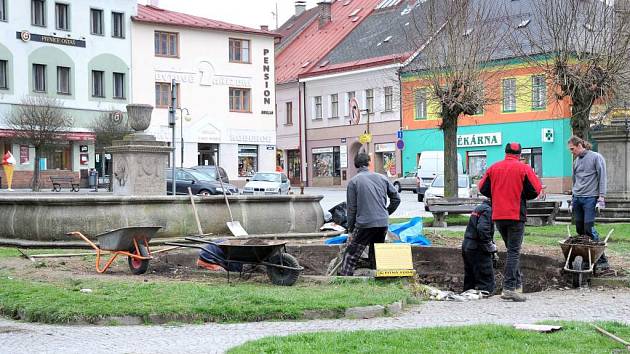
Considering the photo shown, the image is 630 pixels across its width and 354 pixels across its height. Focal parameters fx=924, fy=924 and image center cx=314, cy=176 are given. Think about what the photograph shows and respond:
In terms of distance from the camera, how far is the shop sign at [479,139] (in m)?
50.5

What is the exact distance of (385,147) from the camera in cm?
5647

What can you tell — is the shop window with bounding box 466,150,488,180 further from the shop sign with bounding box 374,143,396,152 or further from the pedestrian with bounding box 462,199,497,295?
the pedestrian with bounding box 462,199,497,295

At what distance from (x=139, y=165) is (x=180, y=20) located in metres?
35.8

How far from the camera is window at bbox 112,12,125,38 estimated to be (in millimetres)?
50562

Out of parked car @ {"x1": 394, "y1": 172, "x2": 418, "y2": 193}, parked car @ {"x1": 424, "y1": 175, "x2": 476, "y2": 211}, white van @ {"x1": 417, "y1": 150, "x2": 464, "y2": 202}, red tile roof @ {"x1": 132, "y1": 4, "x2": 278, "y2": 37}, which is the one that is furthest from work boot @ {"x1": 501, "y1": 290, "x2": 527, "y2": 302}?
red tile roof @ {"x1": 132, "y1": 4, "x2": 278, "y2": 37}

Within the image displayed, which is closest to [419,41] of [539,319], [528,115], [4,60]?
[539,319]

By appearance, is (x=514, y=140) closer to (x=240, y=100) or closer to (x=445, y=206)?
(x=240, y=100)

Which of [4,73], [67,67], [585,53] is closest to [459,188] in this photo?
[585,53]

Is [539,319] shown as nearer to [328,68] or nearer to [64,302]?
[64,302]

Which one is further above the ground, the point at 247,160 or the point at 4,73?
the point at 4,73

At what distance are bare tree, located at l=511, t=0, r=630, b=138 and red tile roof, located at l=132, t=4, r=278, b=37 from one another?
102ft

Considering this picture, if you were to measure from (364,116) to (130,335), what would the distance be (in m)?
49.9

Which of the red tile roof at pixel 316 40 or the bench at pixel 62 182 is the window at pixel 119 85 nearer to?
the bench at pixel 62 182

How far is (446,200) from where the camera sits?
22.5 m
